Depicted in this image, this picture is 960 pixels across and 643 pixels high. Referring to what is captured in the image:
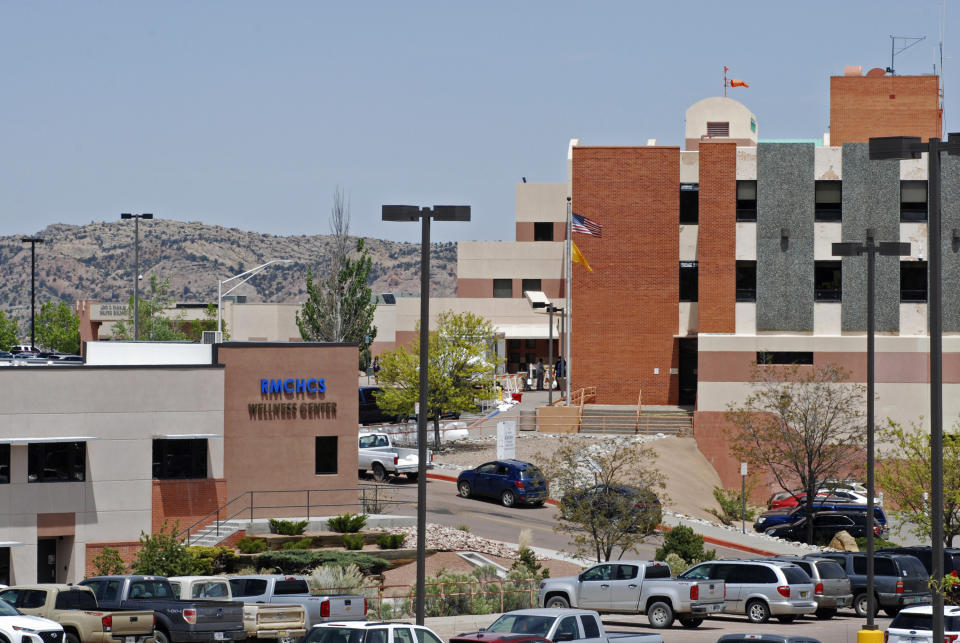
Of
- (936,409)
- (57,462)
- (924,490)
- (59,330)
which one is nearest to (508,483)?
(924,490)

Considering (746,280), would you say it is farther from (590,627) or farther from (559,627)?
(559,627)

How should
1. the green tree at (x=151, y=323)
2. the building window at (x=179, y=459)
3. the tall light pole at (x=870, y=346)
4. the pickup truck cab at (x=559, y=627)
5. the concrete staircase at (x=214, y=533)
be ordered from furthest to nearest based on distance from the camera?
the green tree at (x=151, y=323), the building window at (x=179, y=459), the concrete staircase at (x=214, y=533), the tall light pole at (x=870, y=346), the pickup truck cab at (x=559, y=627)

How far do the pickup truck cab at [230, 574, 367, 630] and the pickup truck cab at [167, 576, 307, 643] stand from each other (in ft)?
1.08

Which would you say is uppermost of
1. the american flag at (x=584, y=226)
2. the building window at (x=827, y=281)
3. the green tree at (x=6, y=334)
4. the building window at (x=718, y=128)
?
the building window at (x=718, y=128)

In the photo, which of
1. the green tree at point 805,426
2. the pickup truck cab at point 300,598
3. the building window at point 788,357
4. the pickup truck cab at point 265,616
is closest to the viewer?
the pickup truck cab at point 265,616

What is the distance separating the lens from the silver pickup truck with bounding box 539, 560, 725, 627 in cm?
3020

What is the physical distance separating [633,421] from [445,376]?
12.0 metres

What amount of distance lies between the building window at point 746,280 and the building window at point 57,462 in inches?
1631

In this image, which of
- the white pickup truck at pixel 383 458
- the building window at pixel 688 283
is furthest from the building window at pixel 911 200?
the white pickup truck at pixel 383 458

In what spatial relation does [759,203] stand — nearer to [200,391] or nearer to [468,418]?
[468,418]

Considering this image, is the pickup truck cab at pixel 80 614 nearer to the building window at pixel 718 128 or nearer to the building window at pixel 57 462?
the building window at pixel 57 462

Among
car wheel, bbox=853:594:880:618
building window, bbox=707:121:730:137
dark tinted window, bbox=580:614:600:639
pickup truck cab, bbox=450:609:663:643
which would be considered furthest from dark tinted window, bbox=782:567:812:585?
building window, bbox=707:121:730:137

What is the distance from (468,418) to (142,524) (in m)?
35.5

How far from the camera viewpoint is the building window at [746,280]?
70375 mm
